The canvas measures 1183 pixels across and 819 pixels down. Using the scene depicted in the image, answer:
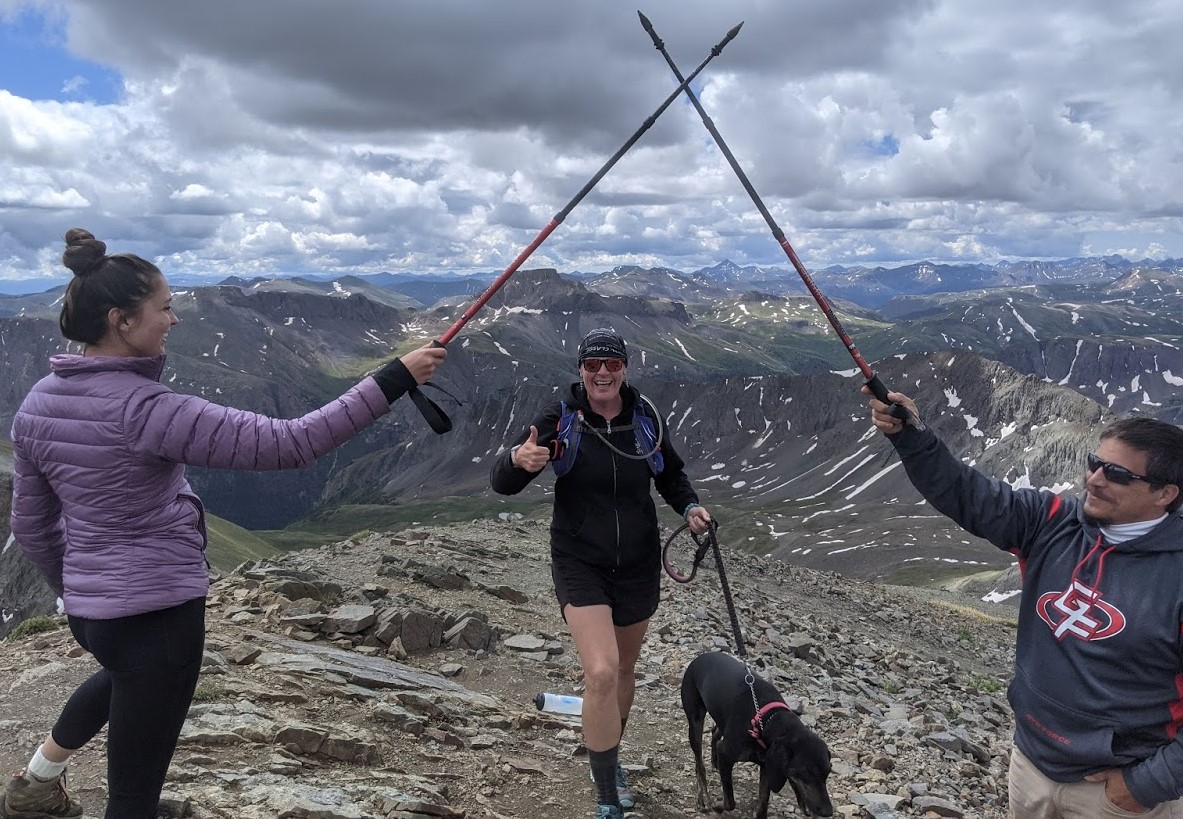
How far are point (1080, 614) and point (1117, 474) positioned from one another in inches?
36.3

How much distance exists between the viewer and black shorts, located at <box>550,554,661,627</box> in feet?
Result: 24.4

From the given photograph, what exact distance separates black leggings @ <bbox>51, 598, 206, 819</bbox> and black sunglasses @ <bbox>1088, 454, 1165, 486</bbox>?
5896 mm

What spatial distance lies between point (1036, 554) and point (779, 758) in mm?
3290

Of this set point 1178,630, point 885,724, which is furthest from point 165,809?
point 885,724

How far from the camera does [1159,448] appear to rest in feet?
16.3

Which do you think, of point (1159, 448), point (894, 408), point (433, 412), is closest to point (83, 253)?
point (433, 412)

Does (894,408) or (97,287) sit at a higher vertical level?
(97,287)

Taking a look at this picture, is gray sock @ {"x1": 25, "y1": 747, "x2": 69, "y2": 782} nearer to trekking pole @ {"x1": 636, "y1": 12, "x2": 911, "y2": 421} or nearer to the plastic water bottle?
the plastic water bottle

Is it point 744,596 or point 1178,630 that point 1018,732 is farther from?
point 744,596

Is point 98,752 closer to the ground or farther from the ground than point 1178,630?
closer to the ground

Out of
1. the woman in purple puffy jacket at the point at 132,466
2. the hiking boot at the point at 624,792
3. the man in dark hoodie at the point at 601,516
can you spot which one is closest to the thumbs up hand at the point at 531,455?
the man in dark hoodie at the point at 601,516

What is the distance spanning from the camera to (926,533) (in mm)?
154250

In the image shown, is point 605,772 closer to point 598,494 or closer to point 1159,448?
point 598,494

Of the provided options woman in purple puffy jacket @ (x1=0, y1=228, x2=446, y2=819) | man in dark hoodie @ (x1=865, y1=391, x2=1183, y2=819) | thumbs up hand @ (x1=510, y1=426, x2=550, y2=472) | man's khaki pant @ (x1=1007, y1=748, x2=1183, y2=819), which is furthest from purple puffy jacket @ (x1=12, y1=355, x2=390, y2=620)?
man's khaki pant @ (x1=1007, y1=748, x2=1183, y2=819)
